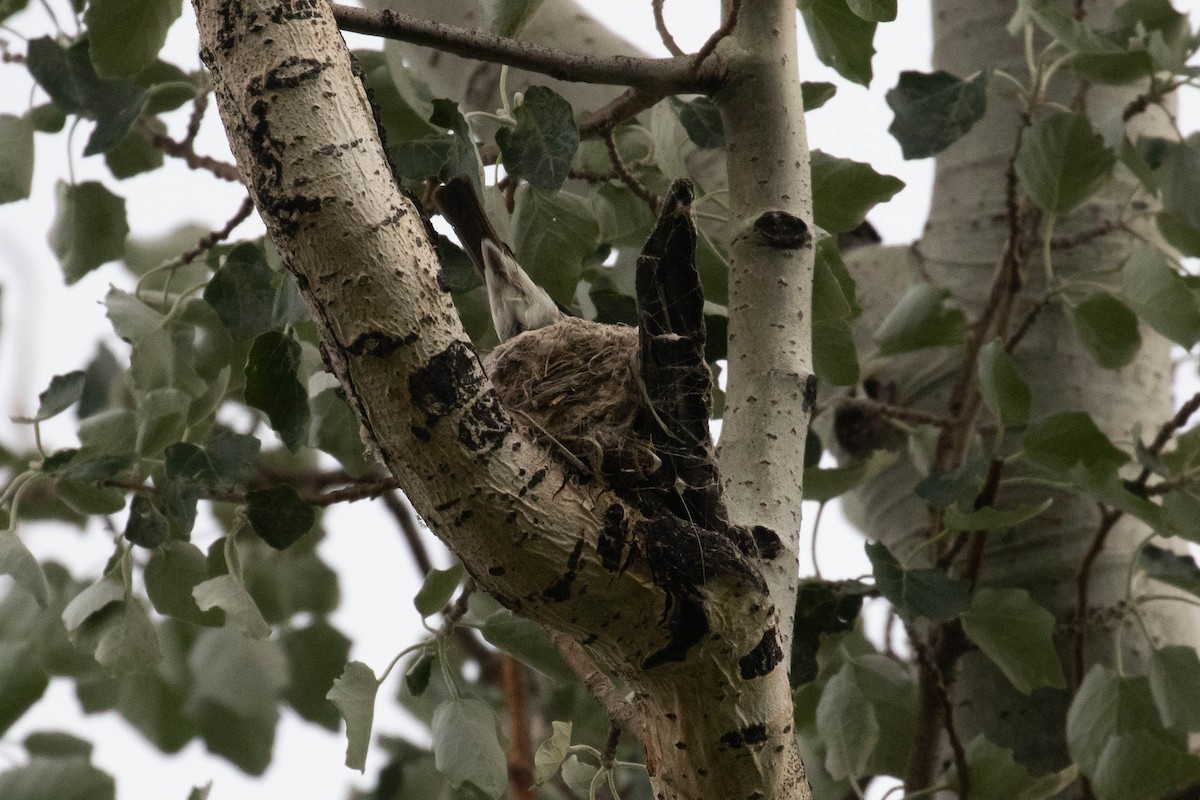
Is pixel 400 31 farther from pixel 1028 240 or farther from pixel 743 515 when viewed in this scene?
pixel 1028 240

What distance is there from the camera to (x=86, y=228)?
1.30 metres

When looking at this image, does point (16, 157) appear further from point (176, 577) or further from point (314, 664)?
point (314, 664)

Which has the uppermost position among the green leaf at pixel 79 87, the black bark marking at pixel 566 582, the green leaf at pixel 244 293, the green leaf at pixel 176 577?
the green leaf at pixel 79 87

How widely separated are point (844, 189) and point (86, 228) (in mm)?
810

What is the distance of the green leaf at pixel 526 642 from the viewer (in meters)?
1.05

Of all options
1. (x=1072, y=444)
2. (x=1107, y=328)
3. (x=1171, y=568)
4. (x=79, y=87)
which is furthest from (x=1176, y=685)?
(x=79, y=87)

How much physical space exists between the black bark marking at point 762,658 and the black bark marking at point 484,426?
0.20m

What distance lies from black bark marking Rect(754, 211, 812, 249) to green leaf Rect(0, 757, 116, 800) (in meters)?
0.78

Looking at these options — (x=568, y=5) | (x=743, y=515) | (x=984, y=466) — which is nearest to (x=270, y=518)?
(x=743, y=515)

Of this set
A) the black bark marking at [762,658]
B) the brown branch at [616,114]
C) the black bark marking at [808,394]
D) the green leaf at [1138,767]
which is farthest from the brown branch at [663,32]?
the green leaf at [1138,767]

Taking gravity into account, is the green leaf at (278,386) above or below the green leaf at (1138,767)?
above

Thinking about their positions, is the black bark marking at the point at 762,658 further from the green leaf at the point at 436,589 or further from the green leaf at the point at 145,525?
the green leaf at the point at 145,525

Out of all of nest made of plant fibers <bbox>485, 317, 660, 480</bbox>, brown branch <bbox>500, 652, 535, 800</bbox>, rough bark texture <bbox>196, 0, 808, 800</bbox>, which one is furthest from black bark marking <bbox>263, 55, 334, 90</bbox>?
brown branch <bbox>500, 652, 535, 800</bbox>

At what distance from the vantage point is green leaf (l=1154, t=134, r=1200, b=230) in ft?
4.20
